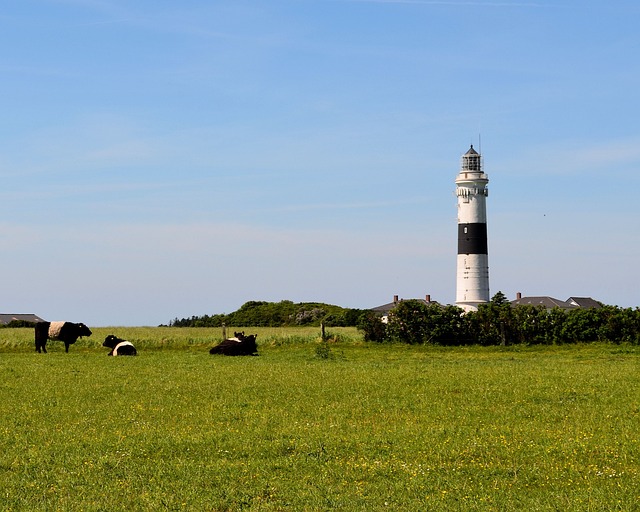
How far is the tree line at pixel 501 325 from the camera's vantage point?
175 feet

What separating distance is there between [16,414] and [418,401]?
9648 millimetres

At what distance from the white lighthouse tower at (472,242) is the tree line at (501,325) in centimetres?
2641

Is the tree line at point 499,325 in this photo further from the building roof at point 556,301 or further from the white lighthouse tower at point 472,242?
the building roof at point 556,301

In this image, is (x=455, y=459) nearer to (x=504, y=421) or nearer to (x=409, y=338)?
(x=504, y=421)

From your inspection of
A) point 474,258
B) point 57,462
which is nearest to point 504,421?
point 57,462

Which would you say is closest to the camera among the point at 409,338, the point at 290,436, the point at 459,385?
the point at 290,436

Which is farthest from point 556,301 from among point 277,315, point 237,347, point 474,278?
point 237,347

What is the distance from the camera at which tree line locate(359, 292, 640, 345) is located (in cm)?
5322

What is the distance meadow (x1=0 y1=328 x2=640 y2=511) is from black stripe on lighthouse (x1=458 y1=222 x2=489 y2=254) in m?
55.5

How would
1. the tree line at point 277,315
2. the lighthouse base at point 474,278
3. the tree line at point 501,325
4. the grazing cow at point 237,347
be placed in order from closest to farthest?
1. the grazing cow at point 237,347
2. the tree line at point 501,325
3. the lighthouse base at point 474,278
4. the tree line at point 277,315

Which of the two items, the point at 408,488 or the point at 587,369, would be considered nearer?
the point at 408,488

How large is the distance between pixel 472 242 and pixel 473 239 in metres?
0.30

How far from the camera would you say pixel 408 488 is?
13484 millimetres

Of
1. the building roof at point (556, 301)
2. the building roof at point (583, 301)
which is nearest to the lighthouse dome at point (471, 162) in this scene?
the building roof at point (556, 301)
